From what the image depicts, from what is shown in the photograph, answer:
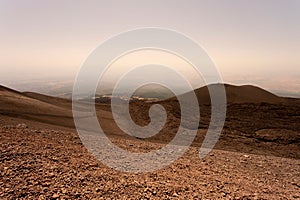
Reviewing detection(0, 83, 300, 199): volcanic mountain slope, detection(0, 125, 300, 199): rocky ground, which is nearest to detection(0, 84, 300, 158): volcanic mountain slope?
detection(0, 83, 300, 199): volcanic mountain slope

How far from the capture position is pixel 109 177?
450cm

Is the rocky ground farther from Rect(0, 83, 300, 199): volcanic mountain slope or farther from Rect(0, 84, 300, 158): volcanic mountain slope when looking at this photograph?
Rect(0, 84, 300, 158): volcanic mountain slope

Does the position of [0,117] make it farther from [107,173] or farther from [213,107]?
[213,107]

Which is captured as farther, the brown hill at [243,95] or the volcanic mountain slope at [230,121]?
the brown hill at [243,95]

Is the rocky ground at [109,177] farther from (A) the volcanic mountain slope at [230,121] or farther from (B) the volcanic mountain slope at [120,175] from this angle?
(A) the volcanic mountain slope at [230,121]

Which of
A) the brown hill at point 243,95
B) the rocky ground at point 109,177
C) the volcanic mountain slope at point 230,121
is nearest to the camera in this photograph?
the rocky ground at point 109,177

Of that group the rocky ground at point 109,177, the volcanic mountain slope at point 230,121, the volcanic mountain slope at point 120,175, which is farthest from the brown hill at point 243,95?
the rocky ground at point 109,177

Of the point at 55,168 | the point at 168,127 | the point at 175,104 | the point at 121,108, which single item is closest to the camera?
the point at 55,168

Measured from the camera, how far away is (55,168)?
448 centimetres

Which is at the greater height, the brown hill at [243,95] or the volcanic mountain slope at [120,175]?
the brown hill at [243,95]

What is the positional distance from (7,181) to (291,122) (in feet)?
44.4

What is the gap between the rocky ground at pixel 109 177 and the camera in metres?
3.93

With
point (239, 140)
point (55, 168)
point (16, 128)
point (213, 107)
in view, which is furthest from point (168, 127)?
point (55, 168)

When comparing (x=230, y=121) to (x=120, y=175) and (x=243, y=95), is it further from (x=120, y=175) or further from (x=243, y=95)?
(x=120, y=175)
